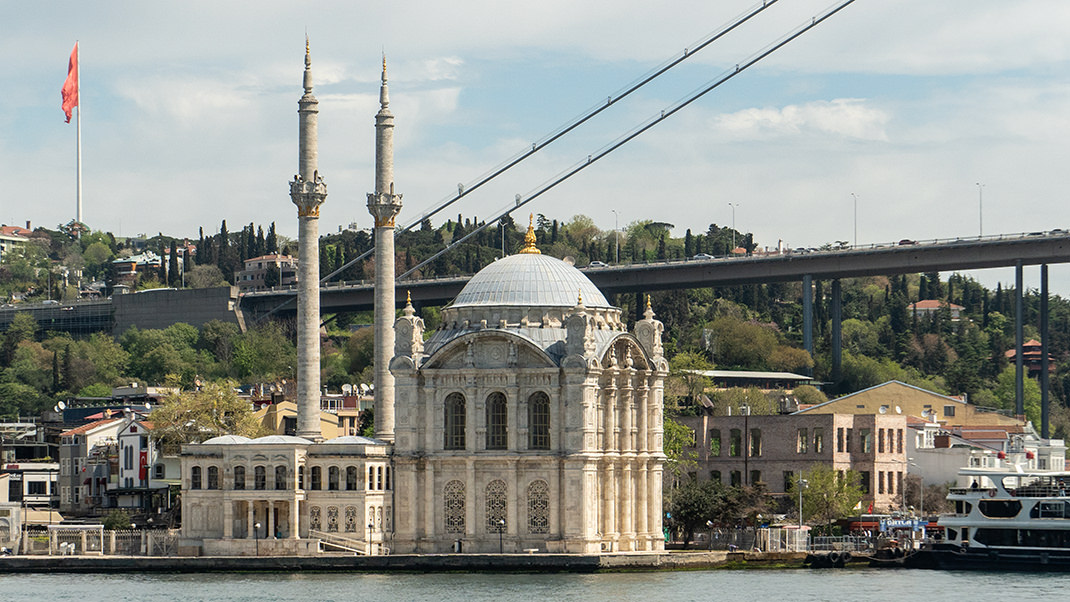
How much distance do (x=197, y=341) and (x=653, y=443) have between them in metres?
80.0

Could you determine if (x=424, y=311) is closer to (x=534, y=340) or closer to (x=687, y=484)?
(x=687, y=484)

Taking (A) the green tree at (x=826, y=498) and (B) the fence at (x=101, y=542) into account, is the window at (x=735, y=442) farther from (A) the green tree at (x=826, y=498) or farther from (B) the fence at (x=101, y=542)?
(B) the fence at (x=101, y=542)

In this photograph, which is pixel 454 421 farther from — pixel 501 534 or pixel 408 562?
pixel 408 562

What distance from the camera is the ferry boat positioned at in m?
75.4

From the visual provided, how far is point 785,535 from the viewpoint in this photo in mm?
80000

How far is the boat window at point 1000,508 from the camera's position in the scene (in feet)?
250

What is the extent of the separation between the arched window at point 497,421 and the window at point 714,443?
906 inches

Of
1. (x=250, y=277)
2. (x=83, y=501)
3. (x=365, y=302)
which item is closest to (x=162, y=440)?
(x=83, y=501)

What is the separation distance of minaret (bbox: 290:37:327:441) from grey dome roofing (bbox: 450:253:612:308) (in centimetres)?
716

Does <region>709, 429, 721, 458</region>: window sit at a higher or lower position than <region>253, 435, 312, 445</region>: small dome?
lower

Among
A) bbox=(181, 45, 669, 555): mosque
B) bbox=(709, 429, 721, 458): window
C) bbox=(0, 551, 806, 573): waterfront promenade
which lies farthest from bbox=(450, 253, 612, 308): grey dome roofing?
A: bbox=(709, 429, 721, 458): window

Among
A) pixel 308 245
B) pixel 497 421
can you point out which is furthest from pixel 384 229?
pixel 497 421

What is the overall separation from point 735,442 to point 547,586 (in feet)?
99.8

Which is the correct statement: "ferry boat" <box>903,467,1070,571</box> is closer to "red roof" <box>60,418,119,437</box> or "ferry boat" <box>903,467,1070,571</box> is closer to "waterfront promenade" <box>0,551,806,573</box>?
"waterfront promenade" <box>0,551,806,573</box>
